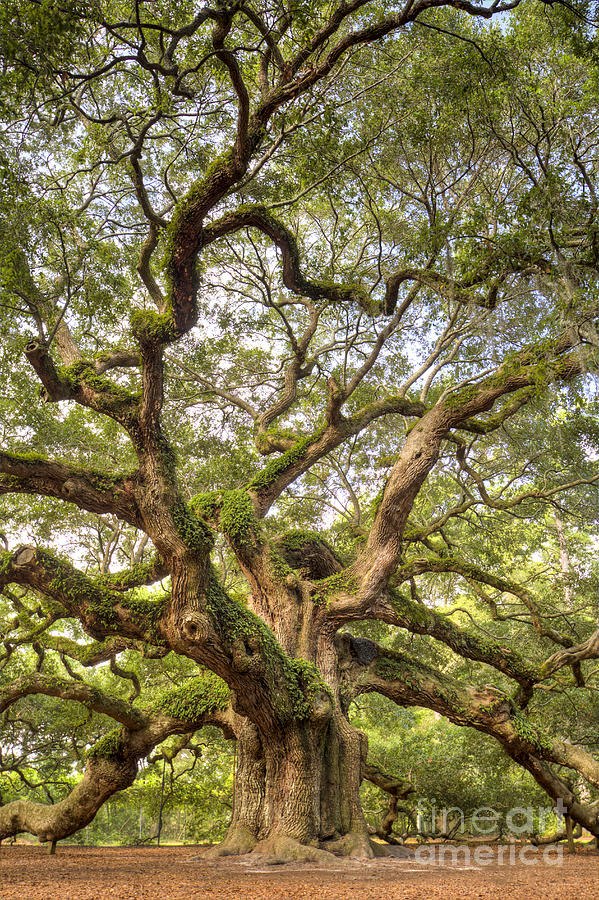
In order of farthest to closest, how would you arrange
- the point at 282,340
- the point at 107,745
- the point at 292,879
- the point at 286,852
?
the point at 282,340, the point at 107,745, the point at 286,852, the point at 292,879

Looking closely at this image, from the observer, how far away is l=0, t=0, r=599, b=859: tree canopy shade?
18.9ft

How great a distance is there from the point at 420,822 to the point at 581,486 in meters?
7.35

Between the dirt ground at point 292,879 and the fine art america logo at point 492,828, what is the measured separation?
1236mm

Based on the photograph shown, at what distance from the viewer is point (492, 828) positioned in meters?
11.8

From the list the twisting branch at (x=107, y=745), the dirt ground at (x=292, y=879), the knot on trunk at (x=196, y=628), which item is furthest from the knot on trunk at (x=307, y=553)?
the dirt ground at (x=292, y=879)

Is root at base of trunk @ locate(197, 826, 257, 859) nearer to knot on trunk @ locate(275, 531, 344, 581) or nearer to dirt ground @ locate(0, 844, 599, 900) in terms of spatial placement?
dirt ground @ locate(0, 844, 599, 900)

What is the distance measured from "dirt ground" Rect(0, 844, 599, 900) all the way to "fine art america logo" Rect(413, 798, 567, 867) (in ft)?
4.05

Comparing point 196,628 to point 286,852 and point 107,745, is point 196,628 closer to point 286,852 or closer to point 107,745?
point 286,852

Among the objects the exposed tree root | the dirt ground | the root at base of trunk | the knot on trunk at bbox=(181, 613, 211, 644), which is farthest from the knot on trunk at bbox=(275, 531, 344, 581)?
the dirt ground

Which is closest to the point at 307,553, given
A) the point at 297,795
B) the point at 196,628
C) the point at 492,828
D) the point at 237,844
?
the point at 297,795

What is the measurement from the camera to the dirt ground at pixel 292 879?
3.79 m

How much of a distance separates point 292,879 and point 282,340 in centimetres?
846

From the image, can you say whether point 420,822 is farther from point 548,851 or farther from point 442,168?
point 442,168

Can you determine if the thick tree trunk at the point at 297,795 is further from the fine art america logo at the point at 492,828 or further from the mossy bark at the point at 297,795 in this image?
the fine art america logo at the point at 492,828
